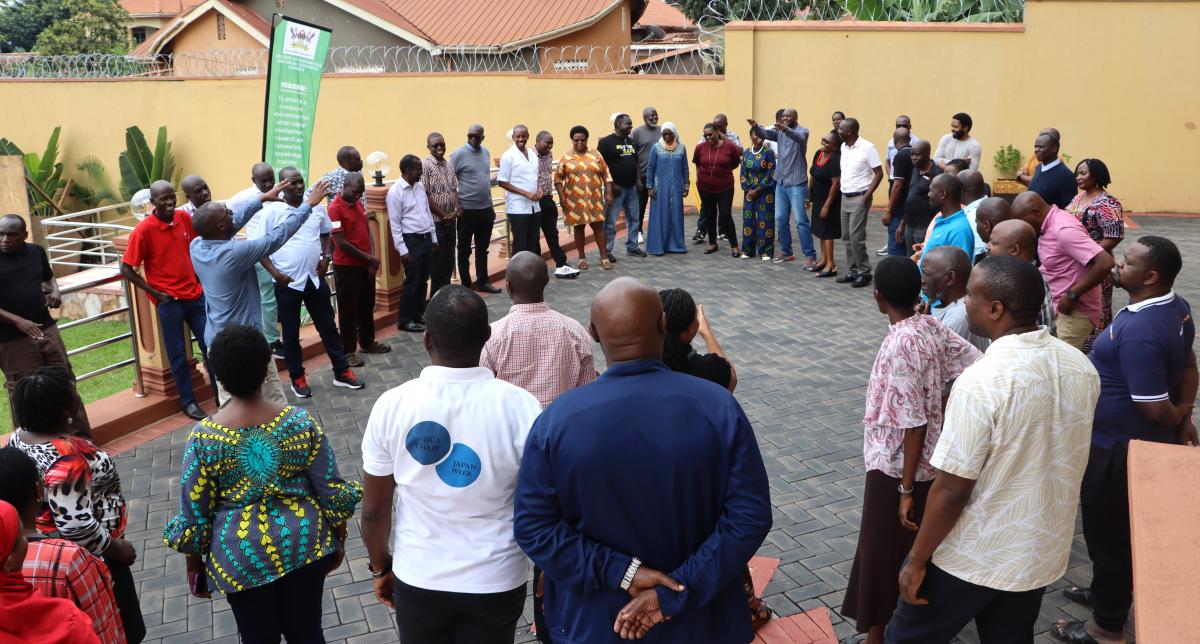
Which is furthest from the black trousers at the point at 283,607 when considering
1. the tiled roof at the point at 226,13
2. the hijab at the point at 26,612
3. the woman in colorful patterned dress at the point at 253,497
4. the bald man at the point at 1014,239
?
the tiled roof at the point at 226,13

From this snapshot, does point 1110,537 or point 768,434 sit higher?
point 1110,537

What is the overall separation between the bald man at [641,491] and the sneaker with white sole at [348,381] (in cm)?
545

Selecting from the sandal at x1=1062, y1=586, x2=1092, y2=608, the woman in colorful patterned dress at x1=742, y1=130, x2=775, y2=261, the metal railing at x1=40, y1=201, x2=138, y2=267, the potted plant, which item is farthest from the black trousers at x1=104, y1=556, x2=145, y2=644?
the metal railing at x1=40, y1=201, x2=138, y2=267

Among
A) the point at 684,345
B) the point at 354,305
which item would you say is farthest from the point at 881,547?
the point at 354,305

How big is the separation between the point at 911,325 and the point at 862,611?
124cm

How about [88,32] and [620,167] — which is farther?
[88,32]

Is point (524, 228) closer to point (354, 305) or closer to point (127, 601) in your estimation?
point (354, 305)

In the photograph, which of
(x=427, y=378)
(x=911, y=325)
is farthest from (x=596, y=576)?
(x=911, y=325)

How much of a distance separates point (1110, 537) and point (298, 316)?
5798 mm

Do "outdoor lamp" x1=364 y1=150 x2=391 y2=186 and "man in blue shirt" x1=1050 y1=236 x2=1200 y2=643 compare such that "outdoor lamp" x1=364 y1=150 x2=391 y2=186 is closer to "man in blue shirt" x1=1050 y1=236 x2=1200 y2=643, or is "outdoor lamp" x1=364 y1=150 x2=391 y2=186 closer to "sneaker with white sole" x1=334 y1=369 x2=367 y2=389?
"sneaker with white sole" x1=334 y1=369 x2=367 y2=389

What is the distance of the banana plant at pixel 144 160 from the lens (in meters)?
21.5

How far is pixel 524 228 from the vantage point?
1107 centimetres

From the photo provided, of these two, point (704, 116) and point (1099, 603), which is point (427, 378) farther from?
point (704, 116)

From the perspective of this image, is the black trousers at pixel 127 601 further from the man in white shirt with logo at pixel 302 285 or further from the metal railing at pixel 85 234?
the metal railing at pixel 85 234
